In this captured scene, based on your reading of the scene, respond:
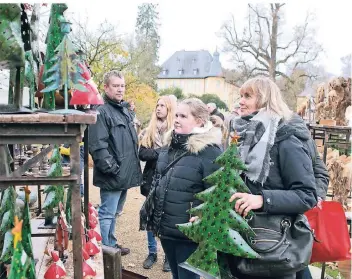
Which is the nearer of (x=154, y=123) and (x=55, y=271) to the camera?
(x=55, y=271)

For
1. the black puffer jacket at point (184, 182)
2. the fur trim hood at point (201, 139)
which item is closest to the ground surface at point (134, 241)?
the black puffer jacket at point (184, 182)

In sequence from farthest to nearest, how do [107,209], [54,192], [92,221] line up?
1. [107,209]
2. [92,221]
3. [54,192]

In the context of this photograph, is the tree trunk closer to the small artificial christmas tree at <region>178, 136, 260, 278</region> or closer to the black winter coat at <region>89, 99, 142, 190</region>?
the black winter coat at <region>89, 99, 142, 190</region>

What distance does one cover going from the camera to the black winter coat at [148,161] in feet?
13.1

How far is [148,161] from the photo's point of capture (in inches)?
160

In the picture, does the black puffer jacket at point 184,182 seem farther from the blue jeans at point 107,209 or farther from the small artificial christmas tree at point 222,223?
the blue jeans at point 107,209

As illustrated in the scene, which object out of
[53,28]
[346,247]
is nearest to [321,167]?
[346,247]

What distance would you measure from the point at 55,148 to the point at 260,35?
1855 centimetres

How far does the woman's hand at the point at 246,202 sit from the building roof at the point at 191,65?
146 feet

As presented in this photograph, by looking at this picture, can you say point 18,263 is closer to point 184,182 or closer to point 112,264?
point 184,182

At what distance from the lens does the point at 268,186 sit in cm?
209

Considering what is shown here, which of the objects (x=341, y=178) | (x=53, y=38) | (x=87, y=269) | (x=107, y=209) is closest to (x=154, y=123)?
(x=107, y=209)

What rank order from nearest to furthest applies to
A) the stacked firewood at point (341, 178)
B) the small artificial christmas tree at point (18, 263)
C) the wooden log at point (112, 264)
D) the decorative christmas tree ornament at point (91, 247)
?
1. the small artificial christmas tree at point (18, 263)
2. the decorative christmas tree ornament at point (91, 247)
3. the wooden log at point (112, 264)
4. the stacked firewood at point (341, 178)

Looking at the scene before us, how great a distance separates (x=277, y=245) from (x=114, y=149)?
2271mm
